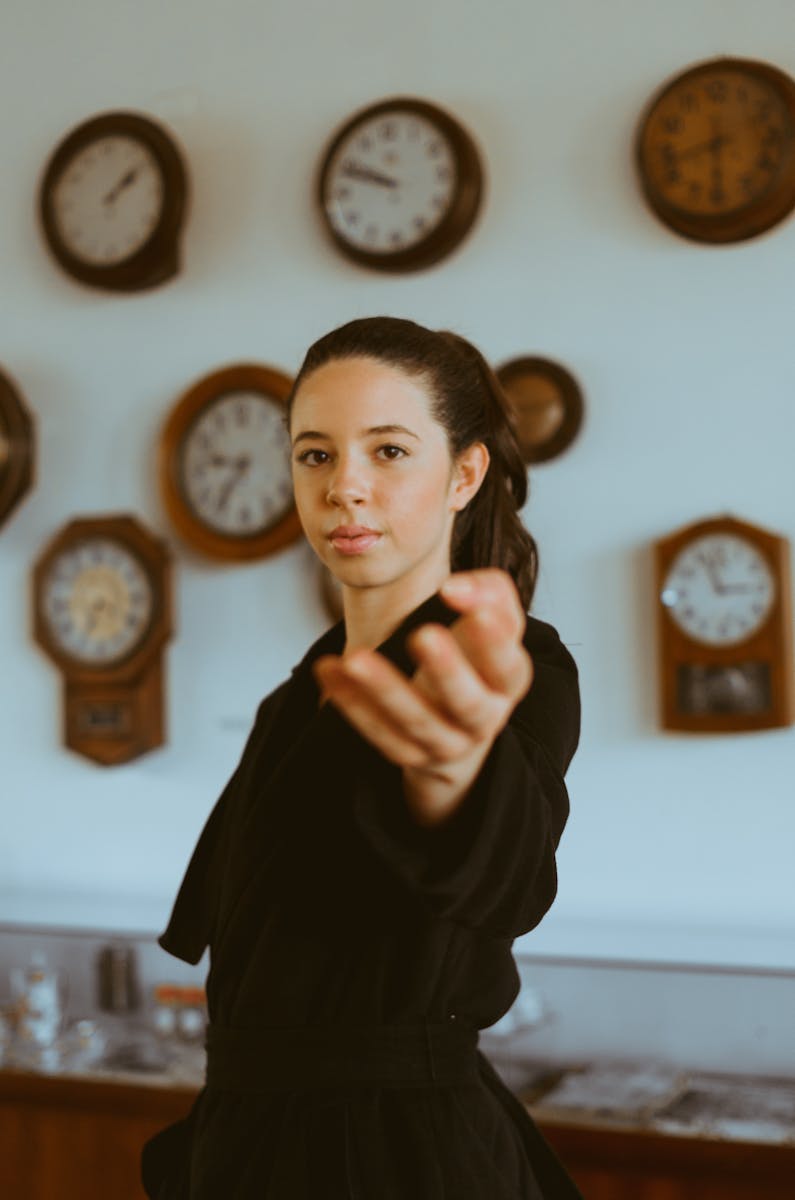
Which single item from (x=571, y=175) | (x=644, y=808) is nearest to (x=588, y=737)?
(x=644, y=808)

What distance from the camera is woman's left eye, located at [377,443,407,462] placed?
117 cm

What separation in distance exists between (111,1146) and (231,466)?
147cm

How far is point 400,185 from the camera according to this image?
297 cm

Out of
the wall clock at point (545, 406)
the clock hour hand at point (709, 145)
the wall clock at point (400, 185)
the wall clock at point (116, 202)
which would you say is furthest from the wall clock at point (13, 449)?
the clock hour hand at point (709, 145)

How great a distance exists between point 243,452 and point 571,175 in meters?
0.95

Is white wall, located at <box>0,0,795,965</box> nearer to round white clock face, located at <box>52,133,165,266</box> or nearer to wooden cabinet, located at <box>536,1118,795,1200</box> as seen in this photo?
round white clock face, located at <box>52,133,165,266</box>

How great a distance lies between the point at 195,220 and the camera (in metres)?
3.21

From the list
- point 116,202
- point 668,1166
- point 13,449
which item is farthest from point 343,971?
point 116,202

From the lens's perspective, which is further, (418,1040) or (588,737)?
(588,737)

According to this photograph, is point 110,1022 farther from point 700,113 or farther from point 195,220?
point 700,113

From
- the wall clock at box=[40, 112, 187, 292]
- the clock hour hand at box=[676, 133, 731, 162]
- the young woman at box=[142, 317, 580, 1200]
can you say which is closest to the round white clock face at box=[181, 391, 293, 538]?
the wall clock at box=[40, 112, 187, 292]

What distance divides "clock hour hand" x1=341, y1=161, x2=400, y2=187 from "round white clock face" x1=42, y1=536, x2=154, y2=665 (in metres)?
1.01

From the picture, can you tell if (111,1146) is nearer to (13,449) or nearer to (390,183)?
(13,449)

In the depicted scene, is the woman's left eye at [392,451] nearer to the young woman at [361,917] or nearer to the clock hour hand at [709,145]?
the young woman at [361,917]
